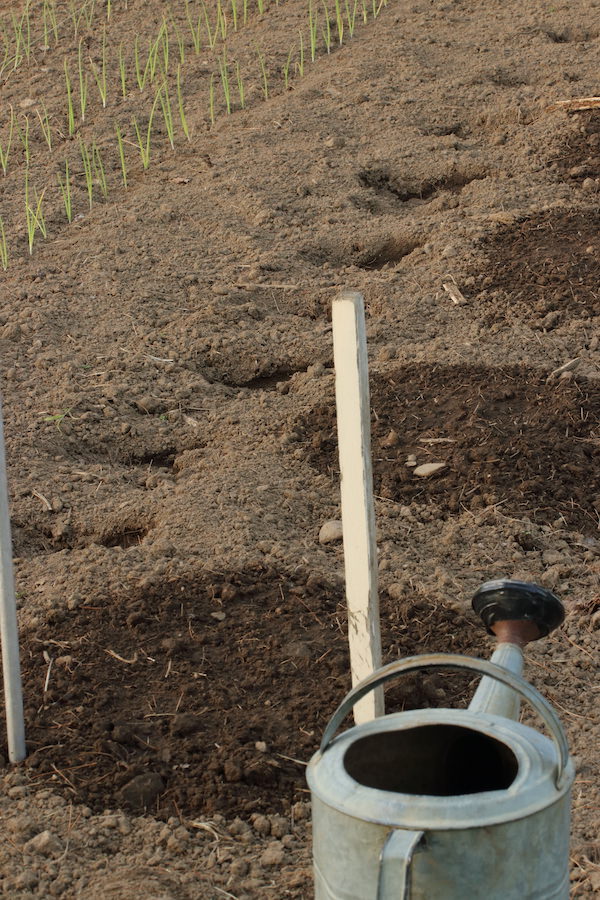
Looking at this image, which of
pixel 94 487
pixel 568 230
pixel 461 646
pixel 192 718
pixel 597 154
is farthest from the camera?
pixel 597 154

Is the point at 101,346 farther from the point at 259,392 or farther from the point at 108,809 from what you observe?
the point at 108,809

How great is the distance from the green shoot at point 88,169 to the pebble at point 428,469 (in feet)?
7.98

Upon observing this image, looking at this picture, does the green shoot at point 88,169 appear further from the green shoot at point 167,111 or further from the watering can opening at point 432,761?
the watering can opening at point 432,761

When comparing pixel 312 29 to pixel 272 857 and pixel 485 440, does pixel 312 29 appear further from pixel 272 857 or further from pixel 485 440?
pixel 272 857

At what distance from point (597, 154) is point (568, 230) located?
0.81m

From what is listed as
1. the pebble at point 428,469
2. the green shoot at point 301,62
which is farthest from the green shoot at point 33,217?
the pebble at point 428,469

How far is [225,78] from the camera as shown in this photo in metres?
5.40

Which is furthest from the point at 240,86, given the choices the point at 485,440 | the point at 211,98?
the point at 485,440

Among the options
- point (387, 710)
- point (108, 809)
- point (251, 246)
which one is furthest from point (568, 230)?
point (108, 809)

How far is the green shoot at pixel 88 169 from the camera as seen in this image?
15.6 feet

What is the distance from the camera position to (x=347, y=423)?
1.63 meters

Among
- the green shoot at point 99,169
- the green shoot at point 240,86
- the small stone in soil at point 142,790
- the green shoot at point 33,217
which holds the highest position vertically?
the green shoot at point 240,86

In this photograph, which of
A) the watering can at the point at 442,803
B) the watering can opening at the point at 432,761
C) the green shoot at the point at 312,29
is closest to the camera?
the watering can at the point at 442,803

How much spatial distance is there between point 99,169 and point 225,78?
2.86ft
